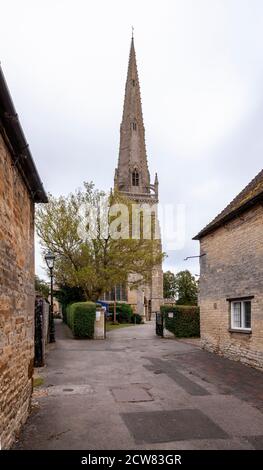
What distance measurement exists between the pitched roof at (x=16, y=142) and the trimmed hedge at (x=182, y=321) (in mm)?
17916

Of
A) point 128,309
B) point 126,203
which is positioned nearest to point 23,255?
point 126,203

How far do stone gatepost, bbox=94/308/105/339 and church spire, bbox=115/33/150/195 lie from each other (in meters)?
42.5

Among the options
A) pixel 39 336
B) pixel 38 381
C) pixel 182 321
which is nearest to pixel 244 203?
pixel 39 336

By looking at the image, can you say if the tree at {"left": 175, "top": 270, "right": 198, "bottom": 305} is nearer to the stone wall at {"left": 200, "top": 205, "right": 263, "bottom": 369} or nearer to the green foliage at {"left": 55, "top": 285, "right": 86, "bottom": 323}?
the green foliage at {"left": 55, "top": 285, "right": 86, "bottom": 323}

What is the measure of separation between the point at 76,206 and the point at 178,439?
24472mm

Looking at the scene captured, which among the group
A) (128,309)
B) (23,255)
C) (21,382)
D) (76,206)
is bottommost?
(128,309)

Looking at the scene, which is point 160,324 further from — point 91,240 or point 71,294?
point 71,294

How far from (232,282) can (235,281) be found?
28 centimetres

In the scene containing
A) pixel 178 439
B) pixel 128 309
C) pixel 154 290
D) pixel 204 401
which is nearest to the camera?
pixel 178 439

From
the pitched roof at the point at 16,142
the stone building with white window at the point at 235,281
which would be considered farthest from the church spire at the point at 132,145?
the pitched roof at the point at 16,142

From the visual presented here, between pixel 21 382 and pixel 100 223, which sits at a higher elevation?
pixel 100 223

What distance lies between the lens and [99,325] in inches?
923

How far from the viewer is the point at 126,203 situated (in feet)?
104
